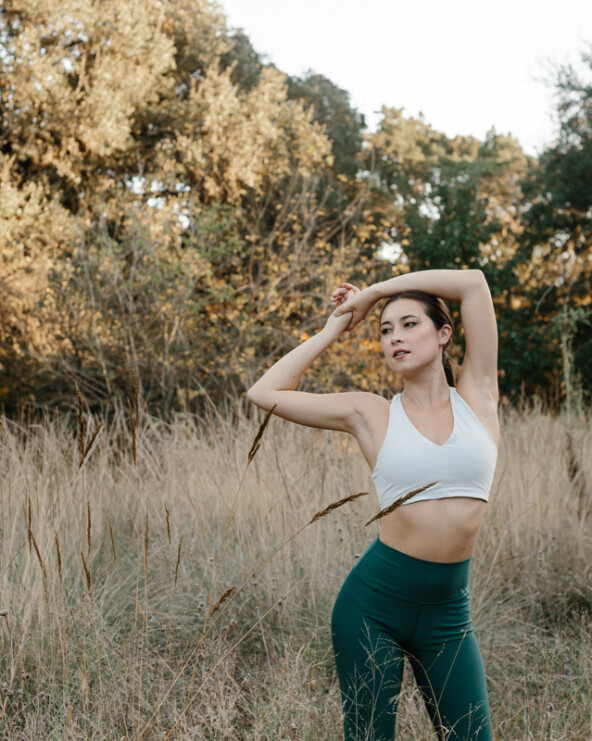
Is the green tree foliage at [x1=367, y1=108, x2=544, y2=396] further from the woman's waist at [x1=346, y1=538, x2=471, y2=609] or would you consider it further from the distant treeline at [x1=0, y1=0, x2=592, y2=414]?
the woman's waist at [x1=346, y1=538, x2=471, y2=609]

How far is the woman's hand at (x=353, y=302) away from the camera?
2342mm

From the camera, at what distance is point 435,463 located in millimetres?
1944

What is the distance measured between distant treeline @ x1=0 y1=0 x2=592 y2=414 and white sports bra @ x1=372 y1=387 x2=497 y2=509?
5509mm

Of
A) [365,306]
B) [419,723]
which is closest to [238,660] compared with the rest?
[419,723]

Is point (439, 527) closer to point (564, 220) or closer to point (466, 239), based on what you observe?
point (466, 239)

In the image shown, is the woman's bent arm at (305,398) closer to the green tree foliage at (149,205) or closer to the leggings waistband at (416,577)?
the leggings waistband at (416,577)

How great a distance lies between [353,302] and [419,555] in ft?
2.92

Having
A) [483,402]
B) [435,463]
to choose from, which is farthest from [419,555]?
[483,402]

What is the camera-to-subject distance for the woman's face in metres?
2.13

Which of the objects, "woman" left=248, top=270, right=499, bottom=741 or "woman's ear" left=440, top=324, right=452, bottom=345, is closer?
"woman" left=248, top=270, right=499, bottom=741

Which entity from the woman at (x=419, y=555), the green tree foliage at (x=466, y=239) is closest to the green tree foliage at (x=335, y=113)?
the green tree foliage at (x=466, y=239)

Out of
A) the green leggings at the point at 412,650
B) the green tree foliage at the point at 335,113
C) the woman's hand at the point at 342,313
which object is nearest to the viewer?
the green leggings at the point at 412,650

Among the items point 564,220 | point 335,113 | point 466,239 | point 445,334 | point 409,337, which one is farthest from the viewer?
point 335,113

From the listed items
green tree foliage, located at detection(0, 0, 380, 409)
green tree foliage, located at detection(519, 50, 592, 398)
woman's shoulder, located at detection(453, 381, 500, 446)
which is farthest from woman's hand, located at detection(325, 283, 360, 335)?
green tree foliage, located at detection(519, 50, 592, 398)
